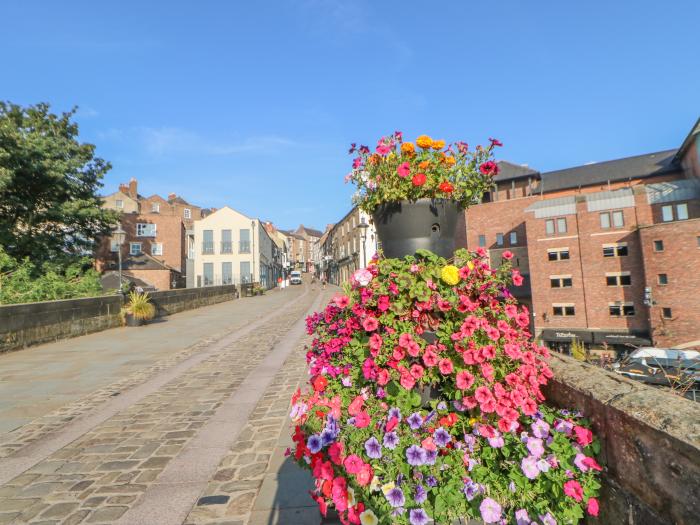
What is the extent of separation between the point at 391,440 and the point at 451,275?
0.88m

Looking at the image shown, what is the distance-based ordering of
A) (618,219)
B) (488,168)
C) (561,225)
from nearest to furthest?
(488,168), (618,219), (561,225)

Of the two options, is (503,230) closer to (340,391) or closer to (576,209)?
(576,209)

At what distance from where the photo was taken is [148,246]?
3891cm

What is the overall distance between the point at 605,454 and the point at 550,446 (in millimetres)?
230

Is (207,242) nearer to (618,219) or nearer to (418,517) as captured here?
(618,219)

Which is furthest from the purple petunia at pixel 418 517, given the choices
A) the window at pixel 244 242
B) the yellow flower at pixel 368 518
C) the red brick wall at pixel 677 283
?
the window at pixel 244 242

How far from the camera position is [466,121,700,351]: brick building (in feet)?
94.4

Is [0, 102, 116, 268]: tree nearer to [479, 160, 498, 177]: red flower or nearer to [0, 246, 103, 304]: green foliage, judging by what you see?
[0, 246, 103, 304]: green foliage

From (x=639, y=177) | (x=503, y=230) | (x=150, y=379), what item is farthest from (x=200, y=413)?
(x=639, y=177)

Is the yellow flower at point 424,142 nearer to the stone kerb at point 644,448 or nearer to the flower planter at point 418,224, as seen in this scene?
the flower planter at point 418,224

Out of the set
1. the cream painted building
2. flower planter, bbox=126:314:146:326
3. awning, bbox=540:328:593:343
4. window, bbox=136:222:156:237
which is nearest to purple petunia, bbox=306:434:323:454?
flower planter, bbox=126:314:146:326

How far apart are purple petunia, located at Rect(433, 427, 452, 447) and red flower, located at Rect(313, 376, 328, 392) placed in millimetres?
675

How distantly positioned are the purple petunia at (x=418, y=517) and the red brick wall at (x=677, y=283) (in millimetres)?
36697

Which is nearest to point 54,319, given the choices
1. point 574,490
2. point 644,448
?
point 574,490
